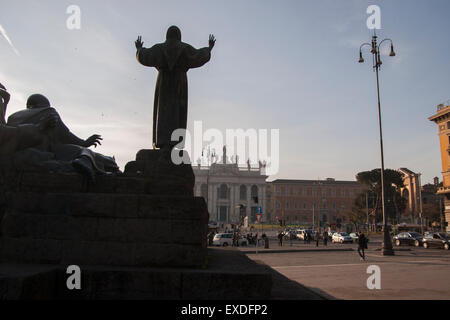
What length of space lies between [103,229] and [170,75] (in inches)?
114

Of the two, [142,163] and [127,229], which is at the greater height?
[142,163]

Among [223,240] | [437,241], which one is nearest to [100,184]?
[223,240]

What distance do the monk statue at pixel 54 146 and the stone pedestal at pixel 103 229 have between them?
51cm

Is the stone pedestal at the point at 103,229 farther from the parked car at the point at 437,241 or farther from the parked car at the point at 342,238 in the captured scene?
the parked car at the point at 342,238

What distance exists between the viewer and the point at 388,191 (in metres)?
57.6

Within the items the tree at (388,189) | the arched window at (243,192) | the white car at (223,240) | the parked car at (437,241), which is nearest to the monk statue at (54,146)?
the white car at (223,240)

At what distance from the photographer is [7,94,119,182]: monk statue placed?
14.6ft

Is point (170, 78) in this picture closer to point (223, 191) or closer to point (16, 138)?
point (16, 138)

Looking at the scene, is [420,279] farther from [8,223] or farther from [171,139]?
[8,223]

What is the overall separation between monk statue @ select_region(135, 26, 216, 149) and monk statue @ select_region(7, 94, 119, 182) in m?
0.98

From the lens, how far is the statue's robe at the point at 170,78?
5520mm

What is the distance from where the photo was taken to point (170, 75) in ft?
18.7
